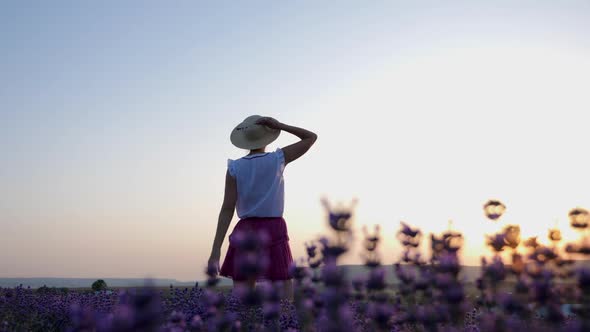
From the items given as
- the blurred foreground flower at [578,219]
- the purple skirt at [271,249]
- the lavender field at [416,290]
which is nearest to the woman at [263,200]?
the purple skirt at [271,249]

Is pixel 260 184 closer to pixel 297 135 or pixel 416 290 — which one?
pixel 297 135

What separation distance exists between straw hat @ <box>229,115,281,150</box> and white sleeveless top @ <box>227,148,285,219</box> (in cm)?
24

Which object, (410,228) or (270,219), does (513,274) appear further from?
(270,219)

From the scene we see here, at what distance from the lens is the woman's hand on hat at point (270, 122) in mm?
6445

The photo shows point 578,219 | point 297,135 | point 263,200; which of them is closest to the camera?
point 578,219

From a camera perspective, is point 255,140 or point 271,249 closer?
point 271,249

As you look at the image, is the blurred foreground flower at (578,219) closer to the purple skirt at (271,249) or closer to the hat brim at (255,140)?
the purple skirt at (271,249)

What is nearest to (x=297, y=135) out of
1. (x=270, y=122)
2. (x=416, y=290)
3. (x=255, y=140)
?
(x=270, y=122)

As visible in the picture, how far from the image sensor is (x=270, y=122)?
6.44m

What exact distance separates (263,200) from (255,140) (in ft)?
2.49

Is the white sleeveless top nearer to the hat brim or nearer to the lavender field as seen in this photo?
the hat brim

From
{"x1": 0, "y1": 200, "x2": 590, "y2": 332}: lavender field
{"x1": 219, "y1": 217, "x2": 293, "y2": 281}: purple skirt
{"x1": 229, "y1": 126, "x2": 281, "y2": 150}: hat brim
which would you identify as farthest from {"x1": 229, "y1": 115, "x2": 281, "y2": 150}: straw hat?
{"x1": 0, "y1": 200, "x2": 590, "y2": 332}: lavender field

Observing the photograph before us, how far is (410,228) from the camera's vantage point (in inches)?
147

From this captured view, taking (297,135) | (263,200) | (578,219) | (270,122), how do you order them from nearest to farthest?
(578,219) < (263,200) < (270,122) < (297,135)
